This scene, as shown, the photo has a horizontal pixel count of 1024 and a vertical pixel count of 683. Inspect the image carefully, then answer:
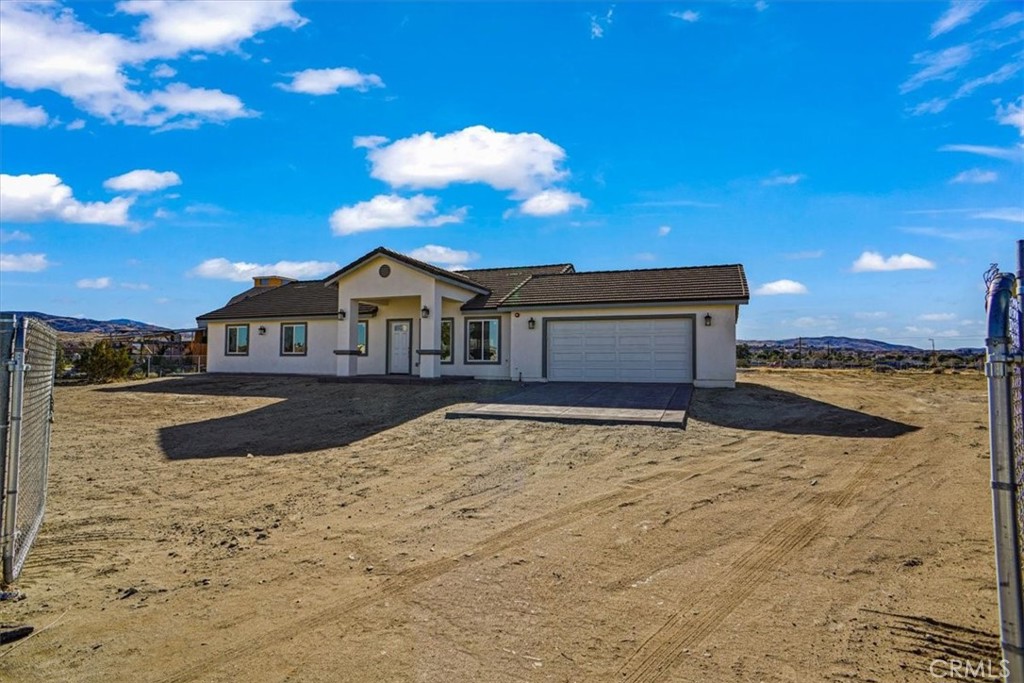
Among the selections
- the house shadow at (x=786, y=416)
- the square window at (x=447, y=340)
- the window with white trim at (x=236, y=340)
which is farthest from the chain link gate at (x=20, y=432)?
the window with white trim at (x=236, y=340)

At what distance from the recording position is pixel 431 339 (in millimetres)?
20391

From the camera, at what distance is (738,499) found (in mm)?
6723

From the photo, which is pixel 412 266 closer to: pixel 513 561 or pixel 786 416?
pixel 786 416

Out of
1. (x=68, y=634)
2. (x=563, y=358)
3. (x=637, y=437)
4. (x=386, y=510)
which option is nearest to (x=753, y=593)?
(x=386, y=510)

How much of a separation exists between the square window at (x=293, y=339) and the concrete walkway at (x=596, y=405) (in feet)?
39.4

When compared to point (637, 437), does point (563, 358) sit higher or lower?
higher

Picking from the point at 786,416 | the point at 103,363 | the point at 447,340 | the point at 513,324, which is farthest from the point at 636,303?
the point at 103,363

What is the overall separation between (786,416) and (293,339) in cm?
1981

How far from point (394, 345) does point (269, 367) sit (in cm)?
644

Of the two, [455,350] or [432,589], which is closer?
[432,589]

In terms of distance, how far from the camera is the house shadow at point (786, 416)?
1139 cm

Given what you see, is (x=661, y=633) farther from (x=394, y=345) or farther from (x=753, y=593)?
(x=394, y=345)

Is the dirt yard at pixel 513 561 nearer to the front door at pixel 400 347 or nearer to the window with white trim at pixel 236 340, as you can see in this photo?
the front door at pixel 400 347

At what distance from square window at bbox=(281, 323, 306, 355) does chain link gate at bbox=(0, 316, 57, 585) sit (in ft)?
65.4
